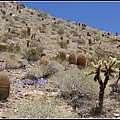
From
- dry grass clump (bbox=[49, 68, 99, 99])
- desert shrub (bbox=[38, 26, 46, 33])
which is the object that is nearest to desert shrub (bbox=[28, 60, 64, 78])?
dry grass clump (bbox=[49, 68, 99, 99])

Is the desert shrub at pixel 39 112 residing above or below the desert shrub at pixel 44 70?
below

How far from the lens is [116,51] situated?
25828 millimetres

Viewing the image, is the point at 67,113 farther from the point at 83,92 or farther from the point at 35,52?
the point at 35,52

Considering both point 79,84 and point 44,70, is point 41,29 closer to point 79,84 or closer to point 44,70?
point 44,70

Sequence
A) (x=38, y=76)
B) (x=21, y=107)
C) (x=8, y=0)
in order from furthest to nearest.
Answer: (x=8, y=0), (x=38, y=76), (x=21, y=107)

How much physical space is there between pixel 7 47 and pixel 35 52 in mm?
2124

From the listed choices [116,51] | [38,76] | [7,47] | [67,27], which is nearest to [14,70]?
[38,76]

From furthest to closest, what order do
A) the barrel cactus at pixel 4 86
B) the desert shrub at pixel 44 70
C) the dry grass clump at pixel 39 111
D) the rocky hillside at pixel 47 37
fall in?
the rocky hillside at pixel 47 37
the desert shrub at pixel 44 70
the barrel cactus at pixel 4 86
the dry grass clump at pixel 39 111

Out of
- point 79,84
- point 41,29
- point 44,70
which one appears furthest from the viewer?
point 41,29

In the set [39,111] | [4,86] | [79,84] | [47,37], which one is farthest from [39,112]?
[47,37]

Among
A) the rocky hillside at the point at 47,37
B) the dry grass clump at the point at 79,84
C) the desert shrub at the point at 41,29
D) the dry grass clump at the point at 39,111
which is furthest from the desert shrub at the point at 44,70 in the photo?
the desert shrub at the point at 41,29

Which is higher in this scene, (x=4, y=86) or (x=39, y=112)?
(x=4, y=86)

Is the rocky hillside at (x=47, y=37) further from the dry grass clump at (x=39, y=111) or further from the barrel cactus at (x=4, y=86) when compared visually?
the dry grass clump at (x=39, y=111)

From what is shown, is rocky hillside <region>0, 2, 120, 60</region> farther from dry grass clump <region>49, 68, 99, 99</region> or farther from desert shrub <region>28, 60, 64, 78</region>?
dry grass clump <region>49, 68, 99, 99</region>
